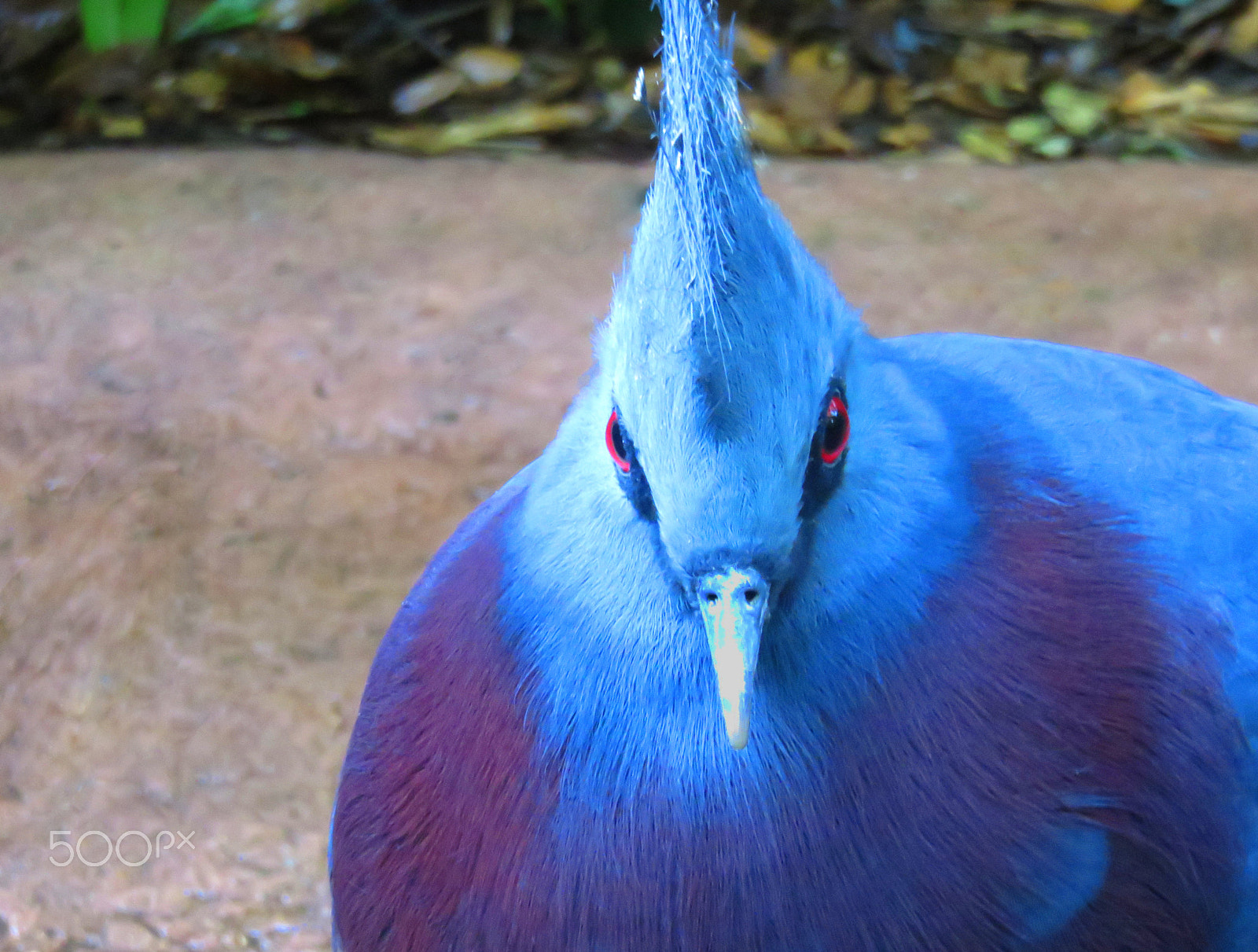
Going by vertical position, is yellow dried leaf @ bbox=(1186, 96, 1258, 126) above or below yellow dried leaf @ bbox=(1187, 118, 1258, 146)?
above

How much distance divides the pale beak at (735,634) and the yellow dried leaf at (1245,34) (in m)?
3.86

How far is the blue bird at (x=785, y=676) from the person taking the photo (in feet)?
3.59

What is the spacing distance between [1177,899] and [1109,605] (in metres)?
0.31

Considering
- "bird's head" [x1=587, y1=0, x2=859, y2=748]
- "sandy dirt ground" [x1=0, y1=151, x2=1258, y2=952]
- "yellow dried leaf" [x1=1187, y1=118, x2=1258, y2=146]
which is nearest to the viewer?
"bird's head" [x1=587, y1=0, x2=859, y2=748]

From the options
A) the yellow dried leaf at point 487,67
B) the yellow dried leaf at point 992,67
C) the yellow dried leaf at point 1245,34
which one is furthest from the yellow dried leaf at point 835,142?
the yellow dried leaf at point 1245,34

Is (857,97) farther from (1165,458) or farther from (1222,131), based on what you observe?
(1165,458)

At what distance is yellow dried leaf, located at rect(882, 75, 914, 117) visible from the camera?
4125 mm

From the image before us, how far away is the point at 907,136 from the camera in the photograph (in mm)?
4035

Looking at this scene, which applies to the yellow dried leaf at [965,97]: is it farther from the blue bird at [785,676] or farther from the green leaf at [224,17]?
the blue bird at [785,676]

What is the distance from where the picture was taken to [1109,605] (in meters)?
1.30

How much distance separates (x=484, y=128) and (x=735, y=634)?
10.8 feet

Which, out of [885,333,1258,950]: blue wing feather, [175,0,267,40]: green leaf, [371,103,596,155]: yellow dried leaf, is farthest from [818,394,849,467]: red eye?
[175,0,267,40]: green leaf

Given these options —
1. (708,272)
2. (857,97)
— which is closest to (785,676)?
(708,272)

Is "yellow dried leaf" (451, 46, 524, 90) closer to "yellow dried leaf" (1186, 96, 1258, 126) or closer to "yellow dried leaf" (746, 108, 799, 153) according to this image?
"yellow dried leaf" (746, 108, 799, 153)
